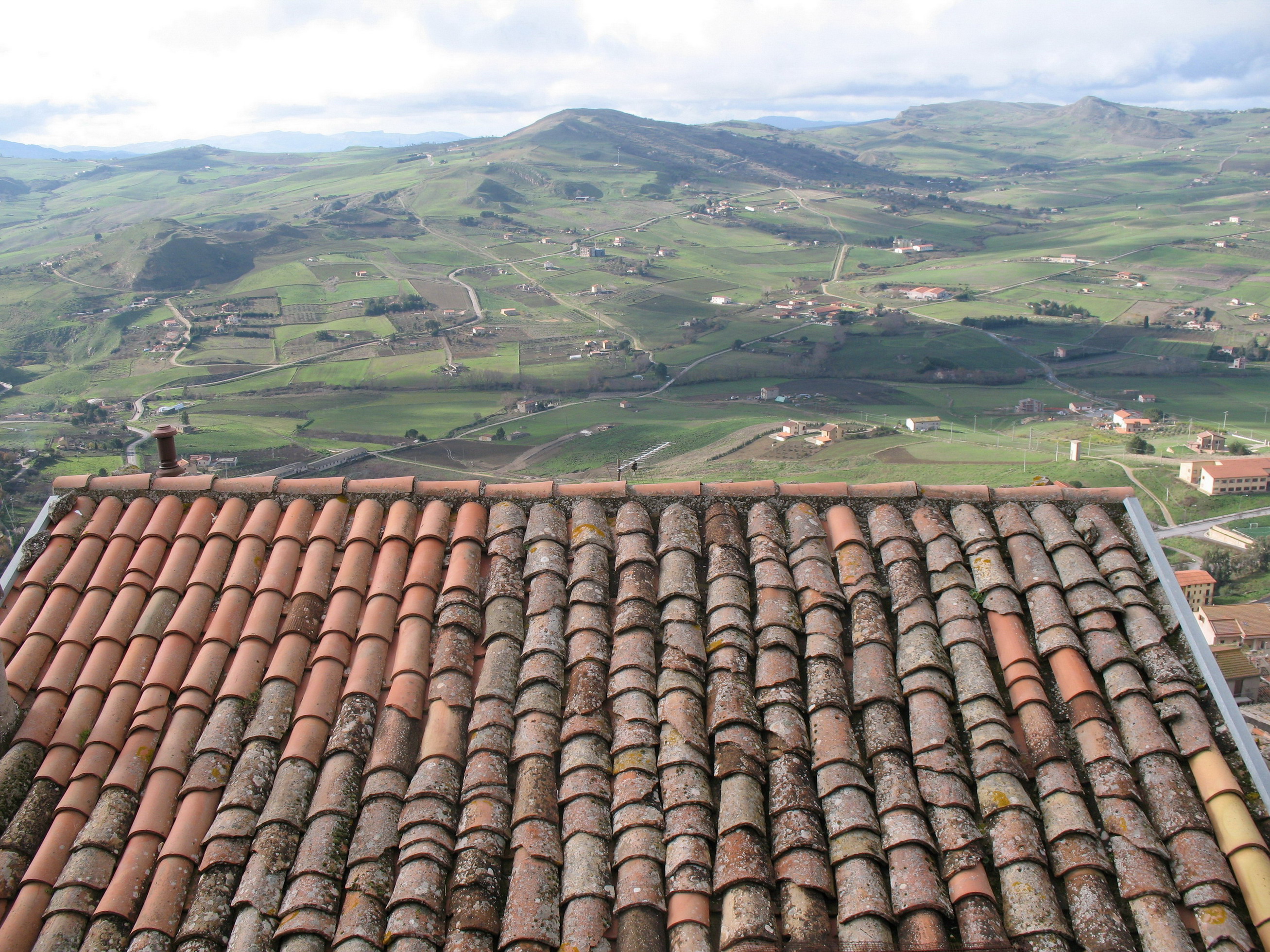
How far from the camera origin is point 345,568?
18.9 feet

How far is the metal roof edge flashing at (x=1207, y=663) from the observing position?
172 inches

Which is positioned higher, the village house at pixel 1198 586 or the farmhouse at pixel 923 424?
the village house at pixel 1198 586

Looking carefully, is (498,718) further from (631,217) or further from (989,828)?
(631,217)

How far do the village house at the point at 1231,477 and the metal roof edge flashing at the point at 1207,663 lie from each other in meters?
69.9

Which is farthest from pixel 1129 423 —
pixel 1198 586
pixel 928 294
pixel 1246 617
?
pixel 928 294

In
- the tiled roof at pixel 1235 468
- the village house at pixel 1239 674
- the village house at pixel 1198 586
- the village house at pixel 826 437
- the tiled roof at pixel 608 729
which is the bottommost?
the village house at pixel 826 437

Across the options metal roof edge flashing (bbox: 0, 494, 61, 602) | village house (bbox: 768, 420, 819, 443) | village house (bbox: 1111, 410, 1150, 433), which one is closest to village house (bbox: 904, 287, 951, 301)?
village house (bbox: 1111, 410, 1150, 433)

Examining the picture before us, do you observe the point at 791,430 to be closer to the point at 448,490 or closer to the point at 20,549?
the point at 448,490

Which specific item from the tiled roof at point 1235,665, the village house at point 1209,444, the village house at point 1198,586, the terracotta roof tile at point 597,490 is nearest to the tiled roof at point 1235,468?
the village house at point 1209,444

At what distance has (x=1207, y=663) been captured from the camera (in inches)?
190

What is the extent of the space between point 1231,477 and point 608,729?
243ft

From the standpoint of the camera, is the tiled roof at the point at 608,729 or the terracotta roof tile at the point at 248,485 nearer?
the tiled roof at the point at 608,729

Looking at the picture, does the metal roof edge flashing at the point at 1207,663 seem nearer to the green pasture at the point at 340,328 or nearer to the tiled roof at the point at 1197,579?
the tiled roof at the point at 1197,579

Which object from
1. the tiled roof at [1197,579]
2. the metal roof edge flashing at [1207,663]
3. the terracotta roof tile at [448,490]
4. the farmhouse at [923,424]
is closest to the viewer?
the metal roof edge flashing at [1207,663]
